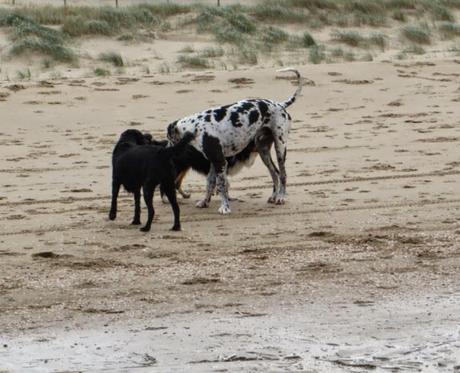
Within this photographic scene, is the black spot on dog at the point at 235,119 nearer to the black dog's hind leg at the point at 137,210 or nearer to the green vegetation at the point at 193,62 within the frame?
the black dog's hind leg at the point at 137,210

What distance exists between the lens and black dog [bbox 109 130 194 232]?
→ 37.6 ft

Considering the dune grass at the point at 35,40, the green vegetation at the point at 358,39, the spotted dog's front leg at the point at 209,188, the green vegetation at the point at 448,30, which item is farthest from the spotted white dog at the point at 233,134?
the green vegetation at the point at 448,30

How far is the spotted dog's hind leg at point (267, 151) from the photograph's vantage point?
518 inches

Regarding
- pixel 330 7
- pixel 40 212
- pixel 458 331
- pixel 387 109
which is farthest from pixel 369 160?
pixel 330 7

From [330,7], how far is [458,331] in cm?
2007

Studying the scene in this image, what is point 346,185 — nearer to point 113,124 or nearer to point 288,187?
point 288,187

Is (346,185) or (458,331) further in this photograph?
(346,185)

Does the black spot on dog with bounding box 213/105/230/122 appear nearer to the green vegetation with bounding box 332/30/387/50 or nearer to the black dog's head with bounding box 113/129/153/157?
the black dog's head with bounding box 113/129/153/157

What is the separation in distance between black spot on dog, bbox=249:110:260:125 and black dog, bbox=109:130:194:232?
110cm

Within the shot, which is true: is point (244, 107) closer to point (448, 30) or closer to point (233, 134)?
point (233, 134)

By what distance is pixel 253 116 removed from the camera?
1283 cm

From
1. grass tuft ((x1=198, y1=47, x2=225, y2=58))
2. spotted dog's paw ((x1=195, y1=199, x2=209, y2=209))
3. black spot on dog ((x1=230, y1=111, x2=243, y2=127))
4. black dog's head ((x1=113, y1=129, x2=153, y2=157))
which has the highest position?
black spot on dog ((x1=230, y1=111, x2=243, y2=127))

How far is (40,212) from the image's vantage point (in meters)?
12.4

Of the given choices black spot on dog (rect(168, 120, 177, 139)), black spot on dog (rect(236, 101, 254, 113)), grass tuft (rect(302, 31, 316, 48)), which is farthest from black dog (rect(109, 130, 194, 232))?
grass tuft (rect(302, 31, 316, 48))
